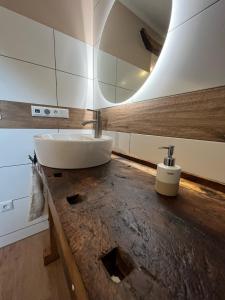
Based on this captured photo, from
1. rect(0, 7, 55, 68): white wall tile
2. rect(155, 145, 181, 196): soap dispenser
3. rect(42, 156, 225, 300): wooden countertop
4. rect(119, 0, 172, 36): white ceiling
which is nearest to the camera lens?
rect(42, 156, 225, 300): wooden countertop

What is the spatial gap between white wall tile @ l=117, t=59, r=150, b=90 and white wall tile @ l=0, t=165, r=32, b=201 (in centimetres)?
94

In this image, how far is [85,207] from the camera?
0.32 m

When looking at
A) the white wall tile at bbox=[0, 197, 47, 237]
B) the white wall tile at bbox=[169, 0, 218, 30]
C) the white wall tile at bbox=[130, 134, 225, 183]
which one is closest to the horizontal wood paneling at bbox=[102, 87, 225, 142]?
the white wall tile at bbox=[130, 134, 225, 183]

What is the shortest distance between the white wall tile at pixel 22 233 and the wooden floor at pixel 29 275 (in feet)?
0.11

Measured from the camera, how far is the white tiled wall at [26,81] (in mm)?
896

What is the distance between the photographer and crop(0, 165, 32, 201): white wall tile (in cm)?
99

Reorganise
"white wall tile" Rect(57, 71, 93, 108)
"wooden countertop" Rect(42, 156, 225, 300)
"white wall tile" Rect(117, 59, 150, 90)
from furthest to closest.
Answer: "white wall tile" Rect(57, 71, 93, 108) → "white wall tile" Rect(117, 59, 150, 90) → "wooden countertop" Rect(42, 156, 225, 300)

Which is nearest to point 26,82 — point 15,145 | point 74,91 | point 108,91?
point 74,91

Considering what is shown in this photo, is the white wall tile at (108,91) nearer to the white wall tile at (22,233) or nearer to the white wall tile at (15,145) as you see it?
the white wall tile at (15,145)

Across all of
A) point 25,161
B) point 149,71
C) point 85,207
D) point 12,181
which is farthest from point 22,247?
point 149,71

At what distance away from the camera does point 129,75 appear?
0.85m

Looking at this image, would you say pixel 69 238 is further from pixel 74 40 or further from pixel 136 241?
pixel 74 40

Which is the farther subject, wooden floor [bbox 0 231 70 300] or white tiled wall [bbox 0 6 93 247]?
white tiled wall [bbox 0 6 93 247]

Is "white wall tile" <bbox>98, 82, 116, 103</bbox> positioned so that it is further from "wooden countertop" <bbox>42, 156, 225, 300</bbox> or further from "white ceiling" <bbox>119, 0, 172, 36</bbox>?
"wooden countertop" <bbox>42, 156, 225, 300</bbox>
